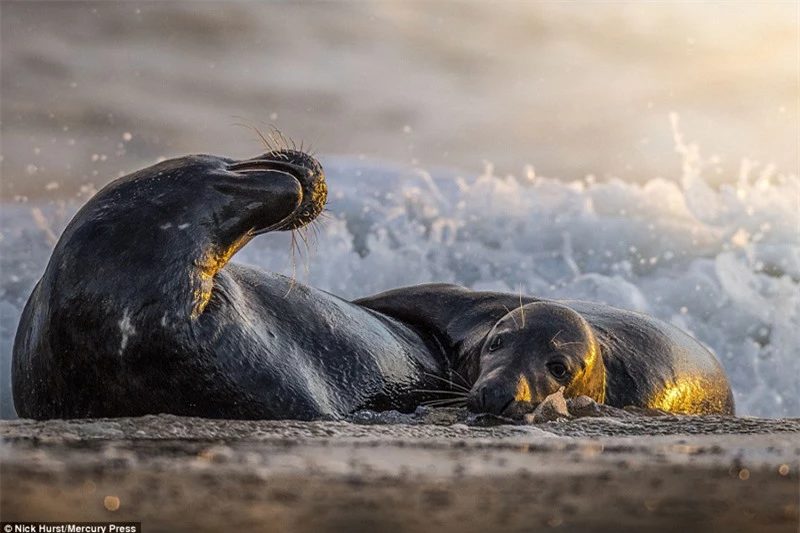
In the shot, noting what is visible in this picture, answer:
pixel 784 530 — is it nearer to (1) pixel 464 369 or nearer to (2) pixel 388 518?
(2) pixel 388 518

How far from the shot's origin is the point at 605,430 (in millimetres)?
5105

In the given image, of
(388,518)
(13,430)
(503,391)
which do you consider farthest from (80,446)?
Result: (503,391)

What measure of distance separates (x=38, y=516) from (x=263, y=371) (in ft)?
10.2

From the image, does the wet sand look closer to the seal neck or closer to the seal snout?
the seal snout

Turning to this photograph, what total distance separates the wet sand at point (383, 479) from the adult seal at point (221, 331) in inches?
34.7

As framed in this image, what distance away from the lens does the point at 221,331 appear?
5609 millimetres

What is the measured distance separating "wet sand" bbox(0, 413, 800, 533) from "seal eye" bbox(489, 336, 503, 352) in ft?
7.05

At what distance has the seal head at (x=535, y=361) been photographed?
6074 millimetres

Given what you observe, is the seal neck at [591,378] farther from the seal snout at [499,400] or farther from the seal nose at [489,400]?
the seal nose at [489,400]

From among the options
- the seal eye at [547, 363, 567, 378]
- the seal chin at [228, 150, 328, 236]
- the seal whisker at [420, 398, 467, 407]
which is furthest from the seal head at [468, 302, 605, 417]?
the seal chin at [228, 150, 328, 236]

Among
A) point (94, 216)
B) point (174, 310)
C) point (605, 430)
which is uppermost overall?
point (94, 216)

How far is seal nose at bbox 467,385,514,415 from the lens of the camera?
19.6 ft

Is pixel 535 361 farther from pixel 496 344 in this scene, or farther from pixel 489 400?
pixel 489 400

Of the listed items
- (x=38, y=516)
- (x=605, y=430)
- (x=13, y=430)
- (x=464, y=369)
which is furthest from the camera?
(x=464, y=369)
